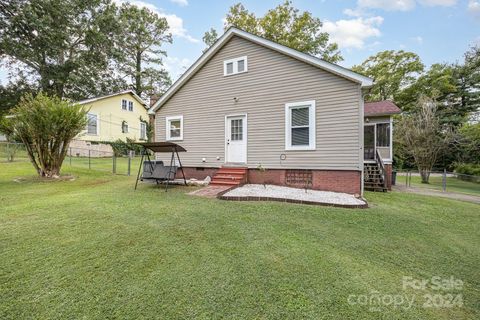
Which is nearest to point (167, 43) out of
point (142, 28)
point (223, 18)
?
point (142, 28)

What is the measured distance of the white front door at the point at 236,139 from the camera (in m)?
8.58

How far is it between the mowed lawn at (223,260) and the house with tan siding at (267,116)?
2509 millimetres

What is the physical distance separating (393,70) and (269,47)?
1006 inches

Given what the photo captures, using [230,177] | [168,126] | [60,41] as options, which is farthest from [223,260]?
[60,41]

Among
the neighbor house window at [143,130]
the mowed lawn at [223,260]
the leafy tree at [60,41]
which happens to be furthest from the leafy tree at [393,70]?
the leafy tree at [60,41]

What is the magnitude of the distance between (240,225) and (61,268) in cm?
259

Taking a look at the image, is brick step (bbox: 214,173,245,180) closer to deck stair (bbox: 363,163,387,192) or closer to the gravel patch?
the gravel patch

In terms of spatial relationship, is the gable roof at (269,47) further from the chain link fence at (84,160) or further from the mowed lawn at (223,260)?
the chain link fence at (84,160)

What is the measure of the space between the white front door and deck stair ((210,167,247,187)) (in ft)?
1.64

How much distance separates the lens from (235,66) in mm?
8820

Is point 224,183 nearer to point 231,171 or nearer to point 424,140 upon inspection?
point 231,171

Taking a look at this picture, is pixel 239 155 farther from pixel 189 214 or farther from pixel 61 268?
pixel 61 268

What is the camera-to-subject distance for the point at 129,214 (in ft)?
15.1

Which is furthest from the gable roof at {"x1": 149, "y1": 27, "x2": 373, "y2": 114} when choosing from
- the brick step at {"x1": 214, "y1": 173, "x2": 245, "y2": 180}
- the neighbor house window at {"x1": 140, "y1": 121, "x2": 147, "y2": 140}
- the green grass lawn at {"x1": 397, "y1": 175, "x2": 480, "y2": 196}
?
the neighbor house window at {"x1": 140, "y1": 121, "x2": 147, "y2": 140}
